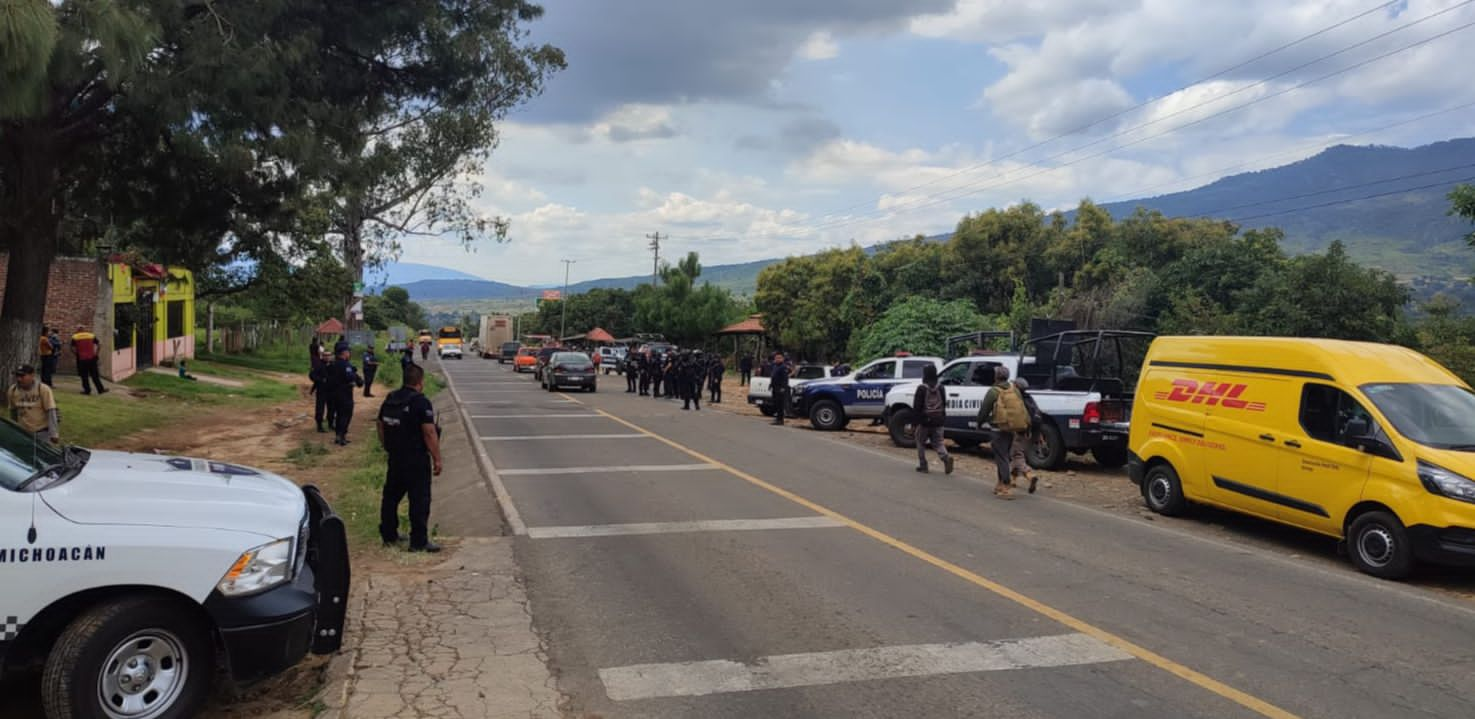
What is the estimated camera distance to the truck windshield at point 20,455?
4598 millimetres

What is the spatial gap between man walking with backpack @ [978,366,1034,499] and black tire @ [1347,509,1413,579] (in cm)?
401

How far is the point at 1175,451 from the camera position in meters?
11.0

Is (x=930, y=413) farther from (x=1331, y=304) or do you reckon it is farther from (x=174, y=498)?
(x=174, y=498)

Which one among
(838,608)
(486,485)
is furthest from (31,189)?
(838,608)

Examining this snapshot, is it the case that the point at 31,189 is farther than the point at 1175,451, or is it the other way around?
the point at 31,189

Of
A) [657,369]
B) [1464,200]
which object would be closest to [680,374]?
[657,369]

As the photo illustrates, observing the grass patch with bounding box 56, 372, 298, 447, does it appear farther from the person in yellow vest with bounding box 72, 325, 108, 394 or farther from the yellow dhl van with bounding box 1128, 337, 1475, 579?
the yellow dhl van with bounding box 1128, 337, 1475, 579

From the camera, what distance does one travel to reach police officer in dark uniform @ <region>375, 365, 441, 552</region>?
8.20 metres

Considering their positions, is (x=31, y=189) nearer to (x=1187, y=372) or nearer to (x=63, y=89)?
(x=63, y=89)

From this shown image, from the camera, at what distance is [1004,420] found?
40.0 ft

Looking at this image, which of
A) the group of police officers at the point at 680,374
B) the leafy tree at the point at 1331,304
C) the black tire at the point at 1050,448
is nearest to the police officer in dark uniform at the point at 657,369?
the group of police officers at the point at 680,374

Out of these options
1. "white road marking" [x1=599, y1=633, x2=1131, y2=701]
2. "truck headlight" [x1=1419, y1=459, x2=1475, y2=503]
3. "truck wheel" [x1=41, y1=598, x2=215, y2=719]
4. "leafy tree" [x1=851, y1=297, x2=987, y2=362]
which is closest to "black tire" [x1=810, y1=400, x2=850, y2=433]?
"leafy tree" [x1=851, y1=297, x2=987, y2=362]

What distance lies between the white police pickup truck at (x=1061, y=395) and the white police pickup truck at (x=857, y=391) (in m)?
2.03

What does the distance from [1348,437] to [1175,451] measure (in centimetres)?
227
